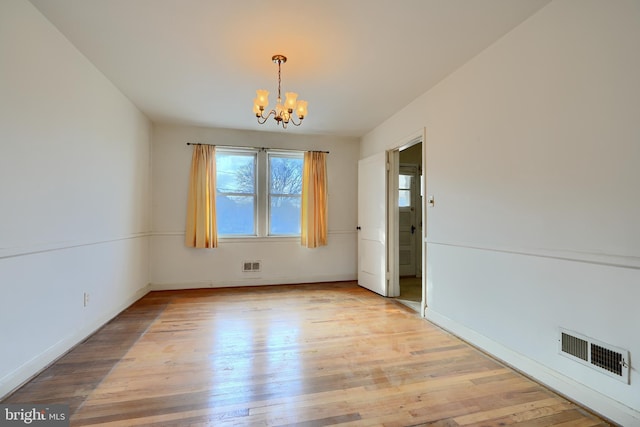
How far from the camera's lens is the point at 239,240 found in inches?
191

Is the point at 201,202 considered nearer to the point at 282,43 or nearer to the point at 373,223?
the point at 373,223

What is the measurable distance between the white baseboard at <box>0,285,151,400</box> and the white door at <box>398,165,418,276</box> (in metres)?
4.69

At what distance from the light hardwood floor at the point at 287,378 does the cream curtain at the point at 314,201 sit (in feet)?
6.01

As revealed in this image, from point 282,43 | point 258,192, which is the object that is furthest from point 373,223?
point 282,43

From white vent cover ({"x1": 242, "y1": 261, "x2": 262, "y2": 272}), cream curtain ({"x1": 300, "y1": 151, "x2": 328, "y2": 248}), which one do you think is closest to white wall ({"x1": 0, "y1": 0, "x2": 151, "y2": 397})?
white vent cover ({"x1": 242, "y1": 261, "x2": 262, "y2": 272})

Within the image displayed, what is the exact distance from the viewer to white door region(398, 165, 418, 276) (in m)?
5.79

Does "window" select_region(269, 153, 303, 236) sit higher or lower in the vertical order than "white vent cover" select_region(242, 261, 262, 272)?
higher

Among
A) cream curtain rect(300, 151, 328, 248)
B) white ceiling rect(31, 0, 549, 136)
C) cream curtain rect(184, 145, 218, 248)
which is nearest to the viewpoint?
white ceiling rect(31, 0, 549, 136)

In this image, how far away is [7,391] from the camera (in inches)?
72.0

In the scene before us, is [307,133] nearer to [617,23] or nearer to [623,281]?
[617,23]

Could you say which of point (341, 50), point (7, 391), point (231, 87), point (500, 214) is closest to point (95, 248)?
point (7, 391)

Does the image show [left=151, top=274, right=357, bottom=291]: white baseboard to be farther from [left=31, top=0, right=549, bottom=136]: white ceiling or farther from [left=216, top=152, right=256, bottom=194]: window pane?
[left=31, top=0, right=549, bottom=136]: white ceiling

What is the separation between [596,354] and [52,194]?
3.86m

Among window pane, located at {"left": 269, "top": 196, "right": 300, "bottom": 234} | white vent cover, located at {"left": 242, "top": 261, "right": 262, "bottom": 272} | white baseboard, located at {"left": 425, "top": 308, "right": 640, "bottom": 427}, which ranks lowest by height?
Answer: white baseboard, located at {"left": 425, "top": 308, "right": 640, "bottom": 427}
